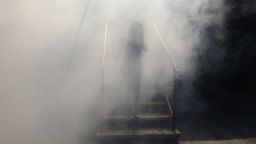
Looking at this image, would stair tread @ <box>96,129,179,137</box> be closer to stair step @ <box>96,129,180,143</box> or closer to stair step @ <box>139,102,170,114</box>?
stair step @ <box>96,129,180,143</box>

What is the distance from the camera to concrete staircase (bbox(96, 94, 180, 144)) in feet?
19.1

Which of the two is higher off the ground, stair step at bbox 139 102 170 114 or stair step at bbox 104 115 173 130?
stair step at bbox 139 102 170 114

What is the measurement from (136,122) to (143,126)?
18cm

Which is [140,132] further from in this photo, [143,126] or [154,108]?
[154,108]

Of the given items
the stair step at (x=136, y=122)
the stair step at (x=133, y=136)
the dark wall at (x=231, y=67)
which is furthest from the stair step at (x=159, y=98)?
the dark wall at (x=231, y=67)

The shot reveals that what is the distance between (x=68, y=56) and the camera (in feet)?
24.2

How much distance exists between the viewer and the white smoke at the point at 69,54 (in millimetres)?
6867

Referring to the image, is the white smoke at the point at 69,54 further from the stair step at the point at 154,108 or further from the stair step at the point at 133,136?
the stair step at the point at 133,136

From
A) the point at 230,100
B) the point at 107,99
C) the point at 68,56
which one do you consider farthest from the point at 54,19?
the point at 230,100

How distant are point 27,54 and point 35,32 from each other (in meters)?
0.56

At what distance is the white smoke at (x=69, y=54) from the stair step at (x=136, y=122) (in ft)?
2.00

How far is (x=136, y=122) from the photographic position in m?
6.20

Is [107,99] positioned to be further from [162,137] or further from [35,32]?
[35,32]

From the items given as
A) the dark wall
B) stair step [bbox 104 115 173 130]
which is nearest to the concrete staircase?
stair step [bbox 104 115 173 130]
